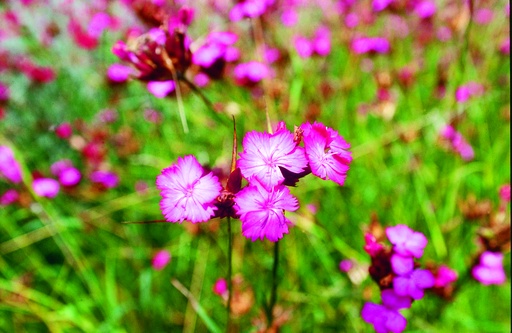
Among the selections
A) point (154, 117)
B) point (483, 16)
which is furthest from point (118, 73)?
point (483, 16)

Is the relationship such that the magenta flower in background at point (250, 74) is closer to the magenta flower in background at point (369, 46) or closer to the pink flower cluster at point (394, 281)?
the magenta flower in background at point (369, 46)

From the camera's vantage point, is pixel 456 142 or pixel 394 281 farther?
pixel 456 142

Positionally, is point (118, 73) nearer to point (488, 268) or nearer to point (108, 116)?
point (108, 116)

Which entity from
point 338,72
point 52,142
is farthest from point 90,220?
point 338,72

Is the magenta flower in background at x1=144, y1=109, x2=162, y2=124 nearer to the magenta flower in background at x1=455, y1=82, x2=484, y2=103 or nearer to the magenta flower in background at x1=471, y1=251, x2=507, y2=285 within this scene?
the magenta flower in background at x1=455, y1=82, x2=484, y2=103

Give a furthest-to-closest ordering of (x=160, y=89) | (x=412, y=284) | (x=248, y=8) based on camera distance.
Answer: (x=248, y=8), (x=160, y=89), (x=412, y=284)

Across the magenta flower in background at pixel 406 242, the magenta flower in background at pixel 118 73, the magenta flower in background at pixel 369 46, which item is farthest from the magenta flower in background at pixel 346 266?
the magenta flower in background at pixel 118 73
